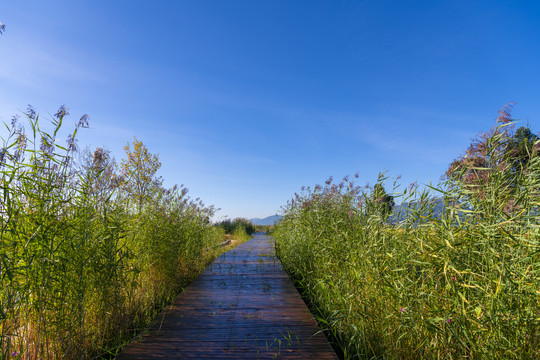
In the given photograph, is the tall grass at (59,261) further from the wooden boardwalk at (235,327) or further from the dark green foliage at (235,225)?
the dark green foliage at (235,225)

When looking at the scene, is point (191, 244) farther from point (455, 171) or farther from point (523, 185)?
point (523, 185)

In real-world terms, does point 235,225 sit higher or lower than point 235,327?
higher

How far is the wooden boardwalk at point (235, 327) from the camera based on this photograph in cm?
246

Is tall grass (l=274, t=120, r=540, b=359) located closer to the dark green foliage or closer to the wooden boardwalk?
the wooden boardwalk

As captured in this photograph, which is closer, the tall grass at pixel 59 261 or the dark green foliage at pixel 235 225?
the tall grass at pixel 59 261

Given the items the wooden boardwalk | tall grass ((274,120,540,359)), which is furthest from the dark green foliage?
tall grass ((274,120,540,359))

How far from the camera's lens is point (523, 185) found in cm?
221

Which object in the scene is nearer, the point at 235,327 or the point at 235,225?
the point at 235,327

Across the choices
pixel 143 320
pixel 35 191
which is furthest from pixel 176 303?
pixel 35 191

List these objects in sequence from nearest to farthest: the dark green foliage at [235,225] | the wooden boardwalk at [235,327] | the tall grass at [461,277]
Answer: the tall grass at [461,277] → the wooden boardwalk at [235,327] → the dark green foliage at [235,225]

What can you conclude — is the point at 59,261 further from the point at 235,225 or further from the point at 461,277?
the point at 235,225

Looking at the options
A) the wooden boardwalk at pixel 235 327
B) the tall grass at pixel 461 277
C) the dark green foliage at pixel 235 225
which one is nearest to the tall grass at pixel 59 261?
the wooden boardwalk at pixel 235 327

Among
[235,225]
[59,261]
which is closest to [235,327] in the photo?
[59,261]

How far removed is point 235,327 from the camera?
3010mm
